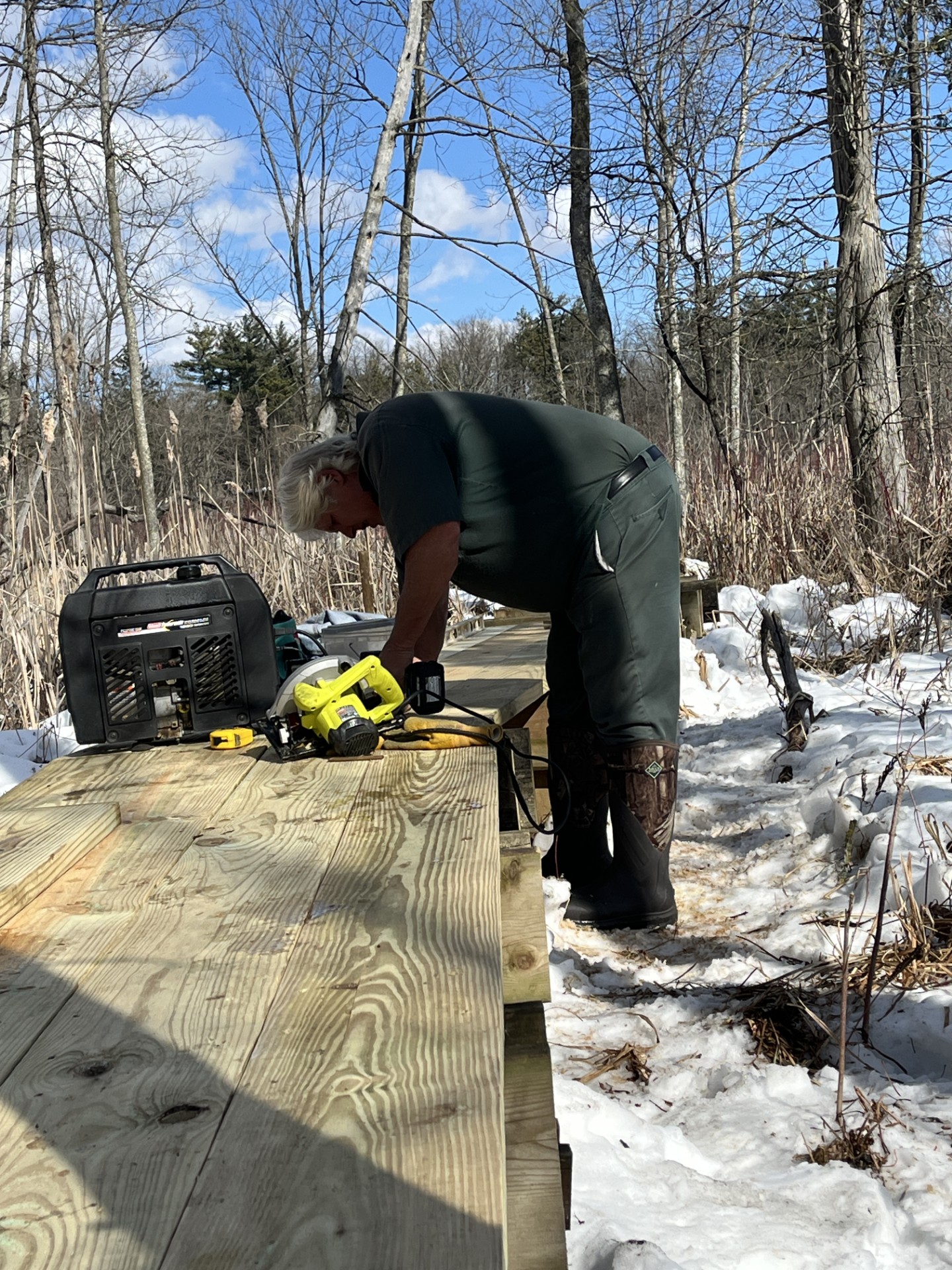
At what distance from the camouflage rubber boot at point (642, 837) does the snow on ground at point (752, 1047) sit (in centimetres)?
11

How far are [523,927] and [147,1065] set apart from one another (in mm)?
942

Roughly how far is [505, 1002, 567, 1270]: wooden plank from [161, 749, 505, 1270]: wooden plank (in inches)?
9.5

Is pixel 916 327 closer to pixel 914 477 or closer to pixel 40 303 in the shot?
pixel 914 477


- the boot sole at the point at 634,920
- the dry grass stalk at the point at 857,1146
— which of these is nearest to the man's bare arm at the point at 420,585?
the boot sole at the point at 634,920

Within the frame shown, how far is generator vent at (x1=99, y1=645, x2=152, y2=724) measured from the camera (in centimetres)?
296

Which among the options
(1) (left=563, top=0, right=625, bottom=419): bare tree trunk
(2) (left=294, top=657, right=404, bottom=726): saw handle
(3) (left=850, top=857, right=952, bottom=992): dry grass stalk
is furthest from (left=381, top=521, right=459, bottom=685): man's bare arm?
(1) (left=563, top=0, right=625, bottom=419): bare tree trunk

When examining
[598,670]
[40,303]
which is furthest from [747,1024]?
[40,303]

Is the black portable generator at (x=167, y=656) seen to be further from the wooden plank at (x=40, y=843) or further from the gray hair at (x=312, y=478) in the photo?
the wooden plank at (x=40, y=843)

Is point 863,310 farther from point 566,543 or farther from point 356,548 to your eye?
point 566,543

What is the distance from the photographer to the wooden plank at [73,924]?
1355 mm

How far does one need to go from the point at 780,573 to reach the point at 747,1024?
679 cm

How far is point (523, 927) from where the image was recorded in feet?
6.59

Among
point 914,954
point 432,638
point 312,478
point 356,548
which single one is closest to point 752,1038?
point 914,954

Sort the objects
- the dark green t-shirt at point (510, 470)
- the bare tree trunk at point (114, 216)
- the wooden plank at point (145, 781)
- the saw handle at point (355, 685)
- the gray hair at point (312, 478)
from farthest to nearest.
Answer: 1. the bare tree trunk at point (114, 216)
2. the gray hair at point (312, 478)
3. the dark green t-shirt at point (510, 470)
4. the saw handle at point (355, 685)
5. the wooden plank at point (145, 781)
